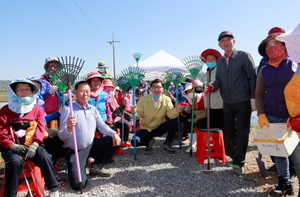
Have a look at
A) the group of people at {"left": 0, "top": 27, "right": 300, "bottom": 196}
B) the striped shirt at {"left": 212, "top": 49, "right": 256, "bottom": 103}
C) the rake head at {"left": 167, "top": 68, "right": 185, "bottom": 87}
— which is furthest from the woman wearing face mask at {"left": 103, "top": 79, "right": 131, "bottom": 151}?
the striped shirt at {"left": 212, "top": 49, "right": 256, "bottom": 103}

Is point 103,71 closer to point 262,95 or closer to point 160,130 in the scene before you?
point 160,130

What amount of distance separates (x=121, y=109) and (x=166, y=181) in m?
2.36

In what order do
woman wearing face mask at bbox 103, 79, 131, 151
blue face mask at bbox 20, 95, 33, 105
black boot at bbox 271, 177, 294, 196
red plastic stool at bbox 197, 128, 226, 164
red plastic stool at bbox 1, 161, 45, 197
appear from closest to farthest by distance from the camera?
red plastic stool at bbox 1, 161, 45, 197 → black boot at bbox 271, 177, 294, 196 → blue face mask at bbox 20, 95, 33, 105 → red plastic stool at bbox 197, 128, 226, 164 → woman wearing face mask at bbox 103, 79, 131, 151

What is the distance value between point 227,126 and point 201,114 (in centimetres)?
115

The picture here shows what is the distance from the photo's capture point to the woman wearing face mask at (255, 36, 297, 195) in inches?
115

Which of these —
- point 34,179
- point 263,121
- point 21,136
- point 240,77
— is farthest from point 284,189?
point 21,136

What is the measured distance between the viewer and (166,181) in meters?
3.62

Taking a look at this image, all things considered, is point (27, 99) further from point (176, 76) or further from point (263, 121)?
point (176, 76)

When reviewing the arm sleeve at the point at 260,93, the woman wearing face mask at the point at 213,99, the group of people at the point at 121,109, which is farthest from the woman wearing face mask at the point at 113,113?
Result: the arm sleeve at the point at 260,93

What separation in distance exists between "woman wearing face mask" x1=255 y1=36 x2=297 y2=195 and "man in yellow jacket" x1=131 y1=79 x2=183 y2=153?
2.29 m

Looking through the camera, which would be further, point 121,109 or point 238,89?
point 121,109

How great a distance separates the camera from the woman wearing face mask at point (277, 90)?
2.93m

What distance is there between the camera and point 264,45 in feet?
10.3

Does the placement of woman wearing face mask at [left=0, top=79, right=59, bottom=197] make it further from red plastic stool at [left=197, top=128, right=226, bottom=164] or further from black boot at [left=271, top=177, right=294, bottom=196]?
black boot at [left=271, top=177, right=294, bottom=196]
